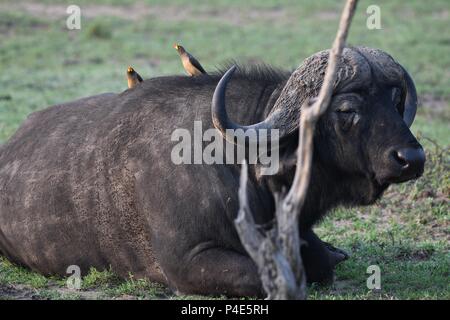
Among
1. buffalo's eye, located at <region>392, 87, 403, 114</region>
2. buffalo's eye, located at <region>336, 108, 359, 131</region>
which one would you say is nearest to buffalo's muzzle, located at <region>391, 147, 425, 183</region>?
buffalo's eye, located at <region>336, 108, 359, 131</region>

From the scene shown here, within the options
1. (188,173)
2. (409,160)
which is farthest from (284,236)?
(188,173)

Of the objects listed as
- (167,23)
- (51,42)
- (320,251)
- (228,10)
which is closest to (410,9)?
(228,10)

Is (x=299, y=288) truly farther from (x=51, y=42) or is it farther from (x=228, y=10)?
(x=228, y=10)

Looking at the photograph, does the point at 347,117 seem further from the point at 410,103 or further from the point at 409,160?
the point at 410,103

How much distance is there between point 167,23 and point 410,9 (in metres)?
6.70

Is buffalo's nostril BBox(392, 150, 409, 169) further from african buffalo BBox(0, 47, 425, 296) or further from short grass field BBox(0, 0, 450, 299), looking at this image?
short grass field BBox(0, 0, 450, 299)

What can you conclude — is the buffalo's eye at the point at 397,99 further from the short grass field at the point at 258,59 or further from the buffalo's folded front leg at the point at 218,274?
the buffalo's folded front leg at the point at 218,274

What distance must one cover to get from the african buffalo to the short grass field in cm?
29

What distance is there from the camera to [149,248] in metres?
6.79

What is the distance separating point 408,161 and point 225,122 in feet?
4.11

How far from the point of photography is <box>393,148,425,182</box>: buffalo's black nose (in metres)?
5.99

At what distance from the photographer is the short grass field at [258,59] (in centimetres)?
701

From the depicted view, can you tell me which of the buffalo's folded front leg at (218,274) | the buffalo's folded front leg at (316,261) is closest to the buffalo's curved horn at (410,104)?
the buffalo's folded front leg at (316,261)

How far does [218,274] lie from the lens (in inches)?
248
